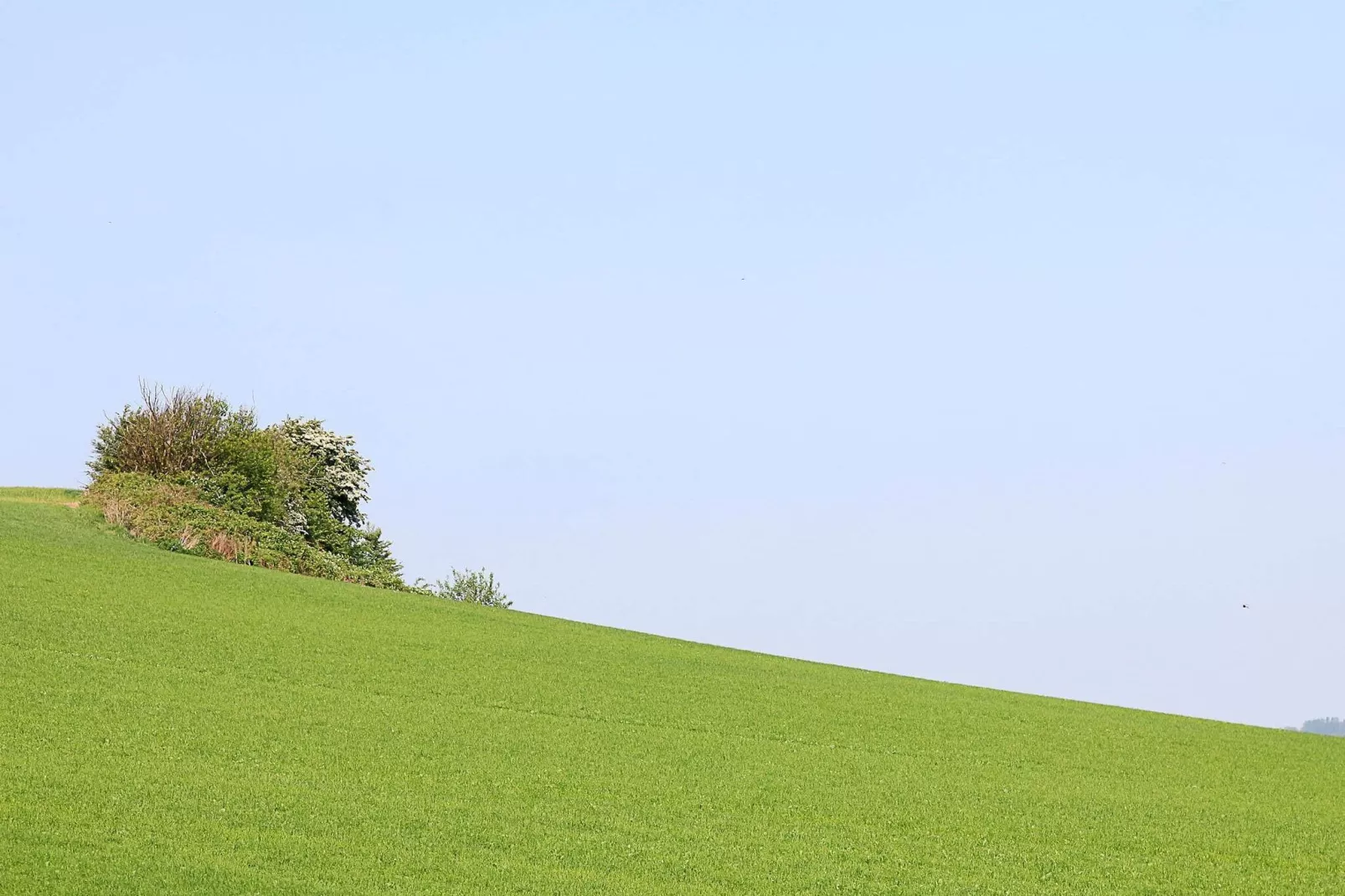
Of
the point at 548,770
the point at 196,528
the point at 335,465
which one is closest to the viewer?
the point at 548,770

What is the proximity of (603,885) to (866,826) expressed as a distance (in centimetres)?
297

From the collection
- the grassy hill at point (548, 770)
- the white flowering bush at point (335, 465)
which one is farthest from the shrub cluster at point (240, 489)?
the grassy hill at point (548, 770)

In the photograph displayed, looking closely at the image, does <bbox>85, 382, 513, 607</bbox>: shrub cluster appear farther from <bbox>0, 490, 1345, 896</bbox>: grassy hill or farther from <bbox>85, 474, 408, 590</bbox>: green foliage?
<bbox>0, 490, 1345, 896</bbox>: grassy hill

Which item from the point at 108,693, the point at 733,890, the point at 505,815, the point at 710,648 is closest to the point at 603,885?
the point at 733,890

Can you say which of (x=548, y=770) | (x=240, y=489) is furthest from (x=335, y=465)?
(x=548, y=770)

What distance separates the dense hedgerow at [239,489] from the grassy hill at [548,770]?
5333mm

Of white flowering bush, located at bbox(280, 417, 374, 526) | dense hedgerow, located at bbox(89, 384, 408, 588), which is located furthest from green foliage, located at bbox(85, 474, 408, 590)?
white flowering bush, located at bbox(280, 417, 374, 526)

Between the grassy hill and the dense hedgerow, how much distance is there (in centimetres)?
533

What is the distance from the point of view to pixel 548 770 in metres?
12.3

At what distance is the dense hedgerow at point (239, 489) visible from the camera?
26078 mm

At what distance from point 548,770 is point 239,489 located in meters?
18.3

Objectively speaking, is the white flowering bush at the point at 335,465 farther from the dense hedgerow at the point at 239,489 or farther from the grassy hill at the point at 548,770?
the grassy hill at the point at 548,770

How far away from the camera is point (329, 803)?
1059cm

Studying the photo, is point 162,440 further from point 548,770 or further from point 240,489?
point 548,770
